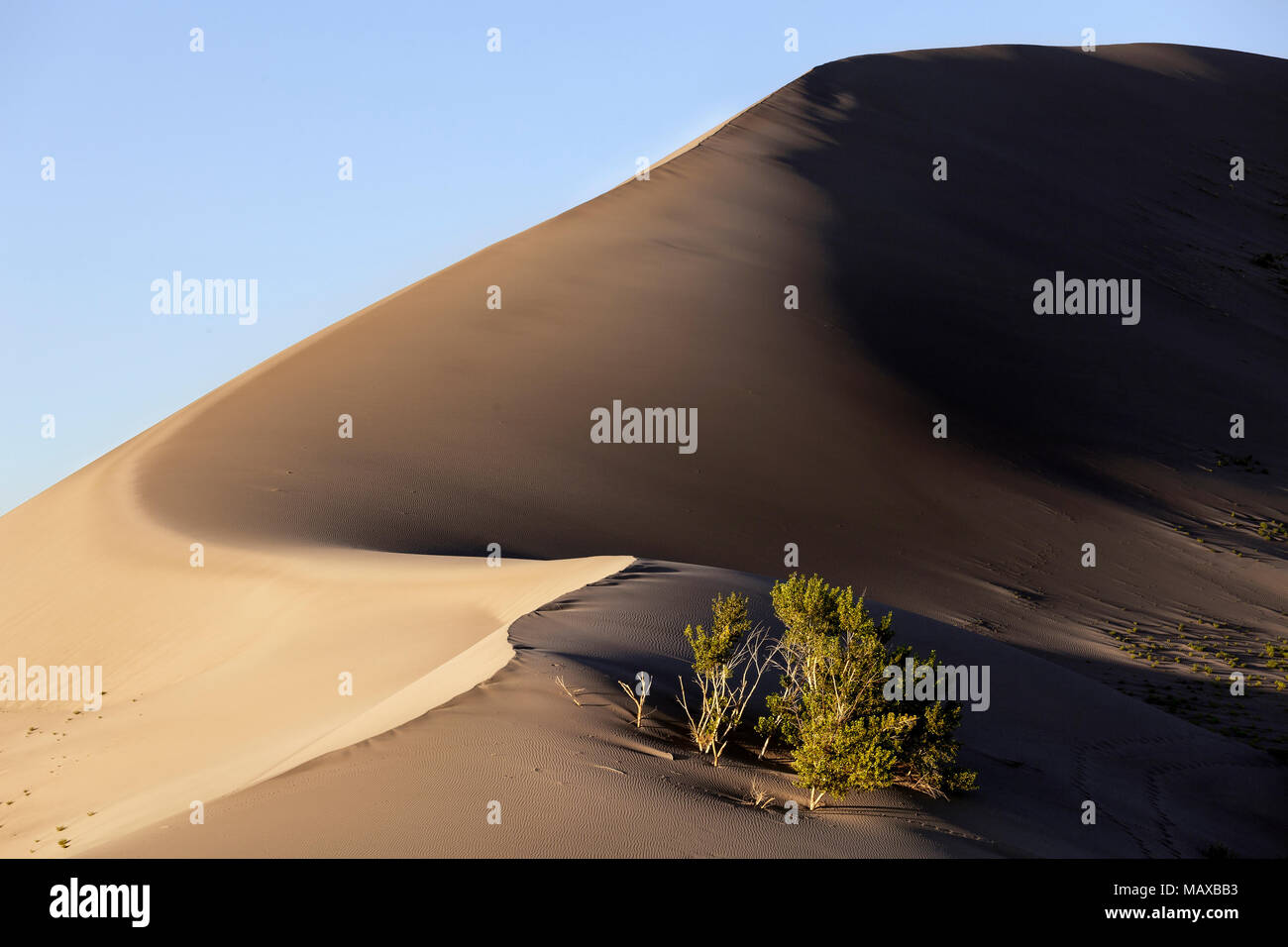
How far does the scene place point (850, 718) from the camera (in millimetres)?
6785

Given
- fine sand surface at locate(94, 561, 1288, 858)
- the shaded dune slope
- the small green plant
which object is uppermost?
the shaded dune slope

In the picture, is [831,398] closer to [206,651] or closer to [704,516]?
[704,516]

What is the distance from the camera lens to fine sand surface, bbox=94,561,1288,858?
5.45m

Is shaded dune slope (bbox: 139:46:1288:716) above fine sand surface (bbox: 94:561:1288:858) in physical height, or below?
above

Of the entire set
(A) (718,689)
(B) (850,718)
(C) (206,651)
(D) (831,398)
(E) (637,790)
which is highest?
(D) (831,398)

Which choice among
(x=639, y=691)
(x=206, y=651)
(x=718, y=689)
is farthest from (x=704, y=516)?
(x=718, y=689)

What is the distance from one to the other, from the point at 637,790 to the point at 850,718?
5.08 ft

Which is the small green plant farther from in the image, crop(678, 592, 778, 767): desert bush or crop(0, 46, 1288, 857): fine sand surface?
crop(678, 592, 778, 767): desert bush

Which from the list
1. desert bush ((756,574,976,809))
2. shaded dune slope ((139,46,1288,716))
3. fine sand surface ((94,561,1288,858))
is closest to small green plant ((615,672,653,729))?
fine sand surface ((94,561,1288,858))

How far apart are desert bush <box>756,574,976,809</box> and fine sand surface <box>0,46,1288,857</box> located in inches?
9.5

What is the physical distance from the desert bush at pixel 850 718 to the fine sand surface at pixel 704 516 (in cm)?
24

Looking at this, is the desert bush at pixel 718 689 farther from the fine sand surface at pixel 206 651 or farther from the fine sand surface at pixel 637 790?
the fine sand surface at pixel 206 651

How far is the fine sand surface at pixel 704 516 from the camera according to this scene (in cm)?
685

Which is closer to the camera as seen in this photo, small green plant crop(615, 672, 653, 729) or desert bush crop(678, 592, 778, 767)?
desert bush crop(678, 592, 778, 767)
